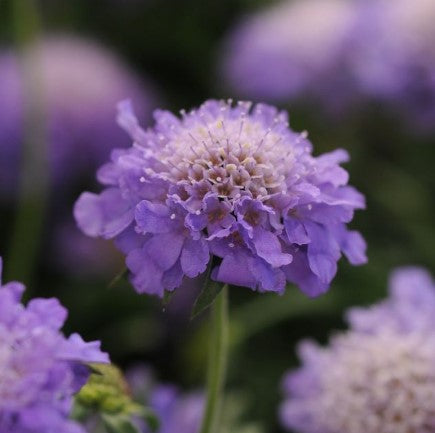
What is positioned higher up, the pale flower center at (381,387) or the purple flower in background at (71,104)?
the purple flower in background at (71,104)

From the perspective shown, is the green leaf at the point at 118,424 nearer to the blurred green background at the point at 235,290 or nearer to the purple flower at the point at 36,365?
the purple flower at the point at 36,365

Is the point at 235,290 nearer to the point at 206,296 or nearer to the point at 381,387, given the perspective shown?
the point at 381,387

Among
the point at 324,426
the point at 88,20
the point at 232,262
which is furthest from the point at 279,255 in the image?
the point at 88,20

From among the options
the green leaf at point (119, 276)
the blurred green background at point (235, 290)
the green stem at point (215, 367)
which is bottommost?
the green stem at point (215, 367)

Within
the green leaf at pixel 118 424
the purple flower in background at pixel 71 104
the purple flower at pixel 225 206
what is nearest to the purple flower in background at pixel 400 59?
the purple flower in background at pixel 71 104

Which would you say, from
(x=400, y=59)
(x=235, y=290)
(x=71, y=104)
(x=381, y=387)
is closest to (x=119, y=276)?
(x=381, y=387)

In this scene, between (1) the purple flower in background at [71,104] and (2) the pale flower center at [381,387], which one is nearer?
(2) the pale flower center at [381,387]

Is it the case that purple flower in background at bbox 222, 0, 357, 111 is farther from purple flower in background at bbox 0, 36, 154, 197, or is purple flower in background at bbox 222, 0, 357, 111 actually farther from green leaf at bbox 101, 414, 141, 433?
green leaf at bbox 101, 414, 141, 433
